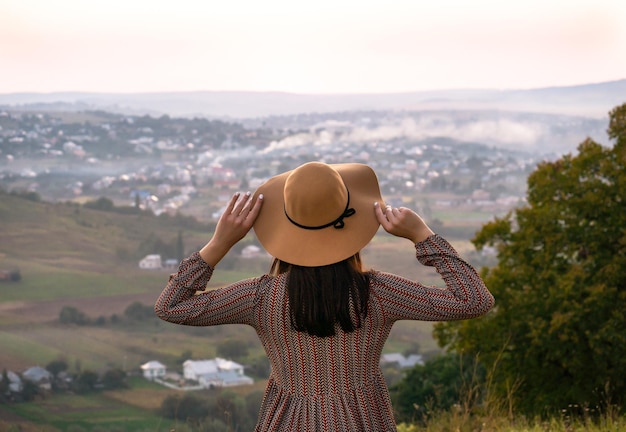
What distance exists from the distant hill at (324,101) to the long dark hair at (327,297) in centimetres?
8583

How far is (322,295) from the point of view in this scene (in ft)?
7.55

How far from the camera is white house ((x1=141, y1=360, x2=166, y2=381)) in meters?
44.0

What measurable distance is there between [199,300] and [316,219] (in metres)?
0.39

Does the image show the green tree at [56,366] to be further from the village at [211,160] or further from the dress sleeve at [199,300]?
the dress sleeve at [199,300]

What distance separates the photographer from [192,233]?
62.7 m

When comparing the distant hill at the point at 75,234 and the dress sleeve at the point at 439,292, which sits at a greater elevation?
the dress sleeve at the point at 439,292

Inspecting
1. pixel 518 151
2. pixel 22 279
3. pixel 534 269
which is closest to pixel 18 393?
pixel 22 279

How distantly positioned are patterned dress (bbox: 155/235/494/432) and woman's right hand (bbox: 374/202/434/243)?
29 millimetres

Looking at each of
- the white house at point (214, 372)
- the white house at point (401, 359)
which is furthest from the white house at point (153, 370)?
the white house at point (401, 359)

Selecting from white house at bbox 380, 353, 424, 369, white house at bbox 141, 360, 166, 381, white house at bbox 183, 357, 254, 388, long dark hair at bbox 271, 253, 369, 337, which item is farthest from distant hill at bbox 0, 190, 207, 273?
long dark hair at bbox 271, 253, 369, 337

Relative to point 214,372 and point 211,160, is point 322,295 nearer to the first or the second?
point 214,372

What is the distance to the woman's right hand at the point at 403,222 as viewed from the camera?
Answer: 2.31 metres

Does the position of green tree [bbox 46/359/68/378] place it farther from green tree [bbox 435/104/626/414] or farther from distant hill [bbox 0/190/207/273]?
green tree [bbox 435/104/626/414]

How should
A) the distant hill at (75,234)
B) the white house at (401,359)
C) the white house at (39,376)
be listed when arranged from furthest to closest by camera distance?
the distant hill at (75,234)
the white house at (401,359)
the white house at (39,376)
